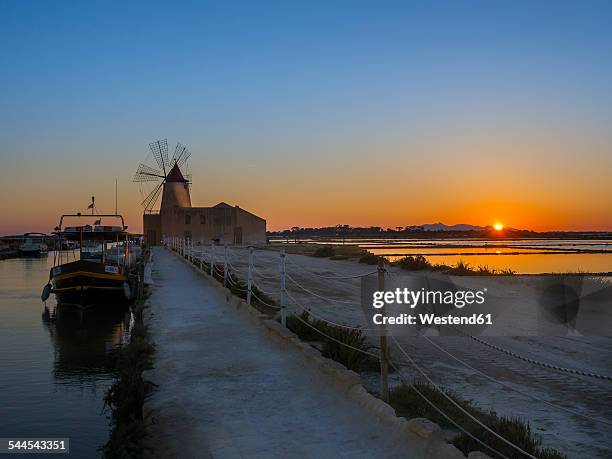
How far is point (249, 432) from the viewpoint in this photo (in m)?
4.83

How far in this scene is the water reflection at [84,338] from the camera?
11250mm

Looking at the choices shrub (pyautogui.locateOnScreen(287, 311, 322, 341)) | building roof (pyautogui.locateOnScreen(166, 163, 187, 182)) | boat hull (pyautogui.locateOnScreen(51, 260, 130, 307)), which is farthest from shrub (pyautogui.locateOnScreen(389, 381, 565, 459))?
building roof (pyautogui.locateOnScreen(166, 163, 187, 182))

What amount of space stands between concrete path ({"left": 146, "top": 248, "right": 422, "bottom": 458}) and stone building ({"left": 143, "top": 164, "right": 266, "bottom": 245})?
53159 mm

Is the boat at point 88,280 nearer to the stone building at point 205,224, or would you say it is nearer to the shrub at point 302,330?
the shrub at point 302,330

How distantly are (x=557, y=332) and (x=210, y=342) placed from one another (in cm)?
667

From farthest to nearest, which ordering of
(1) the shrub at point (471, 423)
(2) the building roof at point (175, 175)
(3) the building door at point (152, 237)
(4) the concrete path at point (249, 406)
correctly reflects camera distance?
(2) the building roof at point (175, 175) → (3) the building door at point (152, 237) → (4) the concrete path at point (249, 406) → (1) the shrub at point (471, 423)

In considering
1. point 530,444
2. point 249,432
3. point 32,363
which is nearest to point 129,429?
point 249,432

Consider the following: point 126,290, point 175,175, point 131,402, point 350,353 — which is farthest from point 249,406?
point 175,175

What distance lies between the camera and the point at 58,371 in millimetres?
11008

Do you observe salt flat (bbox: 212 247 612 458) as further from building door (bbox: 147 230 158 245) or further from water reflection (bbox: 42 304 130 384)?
building door (bbox: 147 230 158 245)

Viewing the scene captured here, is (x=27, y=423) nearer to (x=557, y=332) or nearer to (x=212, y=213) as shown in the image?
(x=557, y=332)

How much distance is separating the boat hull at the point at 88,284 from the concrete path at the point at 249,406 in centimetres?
1198

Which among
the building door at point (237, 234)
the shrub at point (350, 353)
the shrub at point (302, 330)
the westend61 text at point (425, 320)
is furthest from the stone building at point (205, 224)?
the shrub at point (350, 353)

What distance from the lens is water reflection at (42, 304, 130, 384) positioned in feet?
36.9
